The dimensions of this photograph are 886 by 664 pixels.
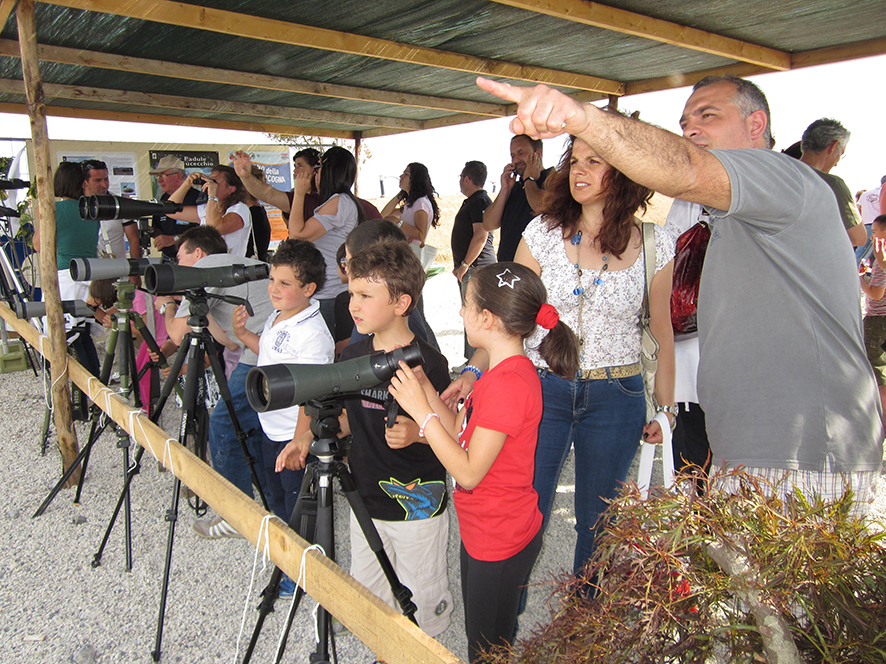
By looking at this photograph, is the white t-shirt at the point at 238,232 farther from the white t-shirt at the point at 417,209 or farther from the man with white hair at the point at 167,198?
the white t-shirt at the point at 417,209

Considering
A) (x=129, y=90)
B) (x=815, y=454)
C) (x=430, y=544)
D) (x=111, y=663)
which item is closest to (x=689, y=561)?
(x=815, y=454)

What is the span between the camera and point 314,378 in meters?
1.31

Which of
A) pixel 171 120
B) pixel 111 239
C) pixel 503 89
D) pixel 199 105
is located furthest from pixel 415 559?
pixel 171 120

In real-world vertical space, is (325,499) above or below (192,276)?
below

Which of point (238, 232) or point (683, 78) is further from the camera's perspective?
point (683, 78)

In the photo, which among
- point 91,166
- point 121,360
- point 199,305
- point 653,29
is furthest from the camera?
point 91,166

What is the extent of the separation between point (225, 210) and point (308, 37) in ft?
4.22

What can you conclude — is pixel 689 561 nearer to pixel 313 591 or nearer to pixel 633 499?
pixel 633 499

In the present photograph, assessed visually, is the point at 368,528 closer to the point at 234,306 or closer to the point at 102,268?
the point at 234,306

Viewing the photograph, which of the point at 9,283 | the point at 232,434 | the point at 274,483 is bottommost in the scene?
the point at 274,483

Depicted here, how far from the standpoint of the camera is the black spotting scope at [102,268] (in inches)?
106

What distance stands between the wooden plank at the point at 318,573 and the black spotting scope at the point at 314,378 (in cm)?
31

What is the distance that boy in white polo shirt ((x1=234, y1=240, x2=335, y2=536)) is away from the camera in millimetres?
2221

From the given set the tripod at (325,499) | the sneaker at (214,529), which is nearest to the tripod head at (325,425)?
the tripod at (325,499)
